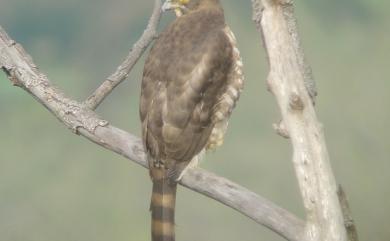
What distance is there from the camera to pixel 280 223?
7.89 ft

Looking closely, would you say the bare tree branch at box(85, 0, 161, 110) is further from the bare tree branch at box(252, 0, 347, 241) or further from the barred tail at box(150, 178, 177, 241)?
the bare tree branch at box(252, 0, 347, 241)

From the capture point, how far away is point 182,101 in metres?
2.64

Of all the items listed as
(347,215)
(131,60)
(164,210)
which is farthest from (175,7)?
(347,215)

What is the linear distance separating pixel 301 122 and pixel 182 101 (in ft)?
1.58

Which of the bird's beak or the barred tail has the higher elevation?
the bird's beak

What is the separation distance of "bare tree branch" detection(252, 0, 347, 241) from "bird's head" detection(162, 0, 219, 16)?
616mm

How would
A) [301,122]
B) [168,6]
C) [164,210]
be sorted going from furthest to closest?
1. [168,6]
2. [164,210]
3. [301,122]

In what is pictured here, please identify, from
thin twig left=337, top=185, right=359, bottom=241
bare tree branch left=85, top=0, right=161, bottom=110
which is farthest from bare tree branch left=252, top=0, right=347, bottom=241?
bare tree branch left=85, top=0, right=161, bottom=110

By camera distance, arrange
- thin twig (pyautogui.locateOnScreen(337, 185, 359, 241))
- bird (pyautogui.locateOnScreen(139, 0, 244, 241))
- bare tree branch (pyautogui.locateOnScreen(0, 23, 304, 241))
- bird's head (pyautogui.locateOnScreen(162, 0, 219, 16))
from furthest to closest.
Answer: bird's head (pyautogui.locateOnScreen(162, 0, 219, 16))
bird (pyautogui.locateOnScreen(139, 0, 244, 241))
bare tree branch (pyautogui.locateOnScreen(0, 23, 304, 241))
thin twig (pyautogui.locateOnScreen(337, 185, 359, 241))

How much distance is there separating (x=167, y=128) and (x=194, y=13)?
1.68 ft

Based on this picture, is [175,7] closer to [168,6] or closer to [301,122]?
[168,6]

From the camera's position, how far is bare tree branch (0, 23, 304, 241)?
2420 mm

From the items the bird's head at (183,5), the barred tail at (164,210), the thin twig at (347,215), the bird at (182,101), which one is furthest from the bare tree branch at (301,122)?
the bird's head at (183,5)

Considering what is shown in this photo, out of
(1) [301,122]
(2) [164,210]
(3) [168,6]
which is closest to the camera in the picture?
(1) [301,122]
